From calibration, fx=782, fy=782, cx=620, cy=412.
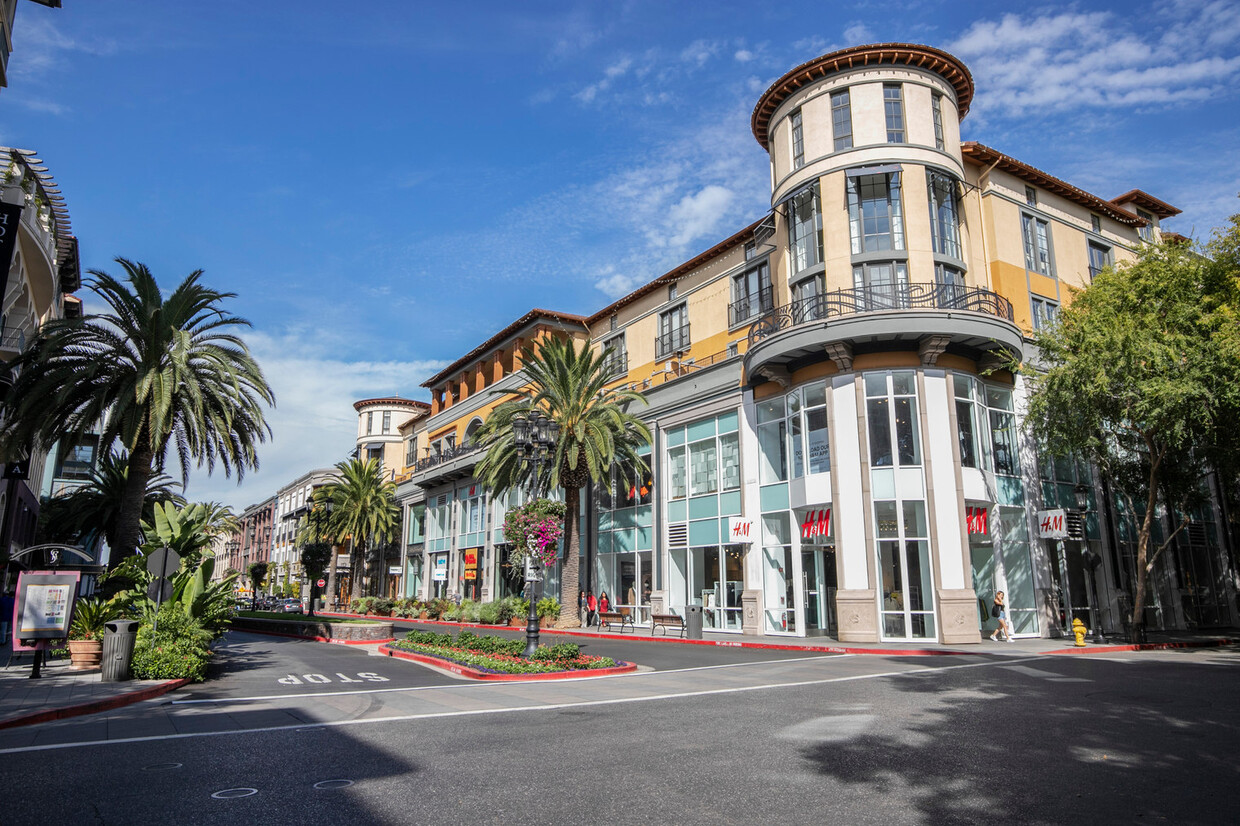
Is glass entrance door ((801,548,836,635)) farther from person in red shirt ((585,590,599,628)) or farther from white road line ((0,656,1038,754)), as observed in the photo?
white road line ((0,656,1038,754))

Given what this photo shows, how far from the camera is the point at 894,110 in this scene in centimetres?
2762

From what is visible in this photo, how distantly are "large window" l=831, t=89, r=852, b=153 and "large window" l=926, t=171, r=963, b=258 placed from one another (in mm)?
3099

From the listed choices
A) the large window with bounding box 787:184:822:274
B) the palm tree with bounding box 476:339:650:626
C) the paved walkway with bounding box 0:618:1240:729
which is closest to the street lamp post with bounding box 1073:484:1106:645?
the paved walkway with bounding box 0:618:1240:729

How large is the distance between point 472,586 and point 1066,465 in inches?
1334

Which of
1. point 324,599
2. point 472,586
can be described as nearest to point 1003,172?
point 472,586

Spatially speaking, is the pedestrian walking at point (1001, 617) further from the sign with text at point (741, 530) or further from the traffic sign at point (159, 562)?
the traffic sign at point (159, 562)

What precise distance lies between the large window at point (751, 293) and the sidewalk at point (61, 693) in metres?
23.9

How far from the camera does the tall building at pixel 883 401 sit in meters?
25.1

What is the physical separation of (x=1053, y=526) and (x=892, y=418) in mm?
6660

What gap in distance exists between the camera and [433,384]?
59.9m

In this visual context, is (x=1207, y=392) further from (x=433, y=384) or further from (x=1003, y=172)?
(x=433, y=384)

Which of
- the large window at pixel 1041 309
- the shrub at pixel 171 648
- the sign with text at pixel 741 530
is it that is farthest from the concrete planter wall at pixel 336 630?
the large window at pixel 1041 309

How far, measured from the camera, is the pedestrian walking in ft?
81.0

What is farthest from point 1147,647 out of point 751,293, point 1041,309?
point 751,293
